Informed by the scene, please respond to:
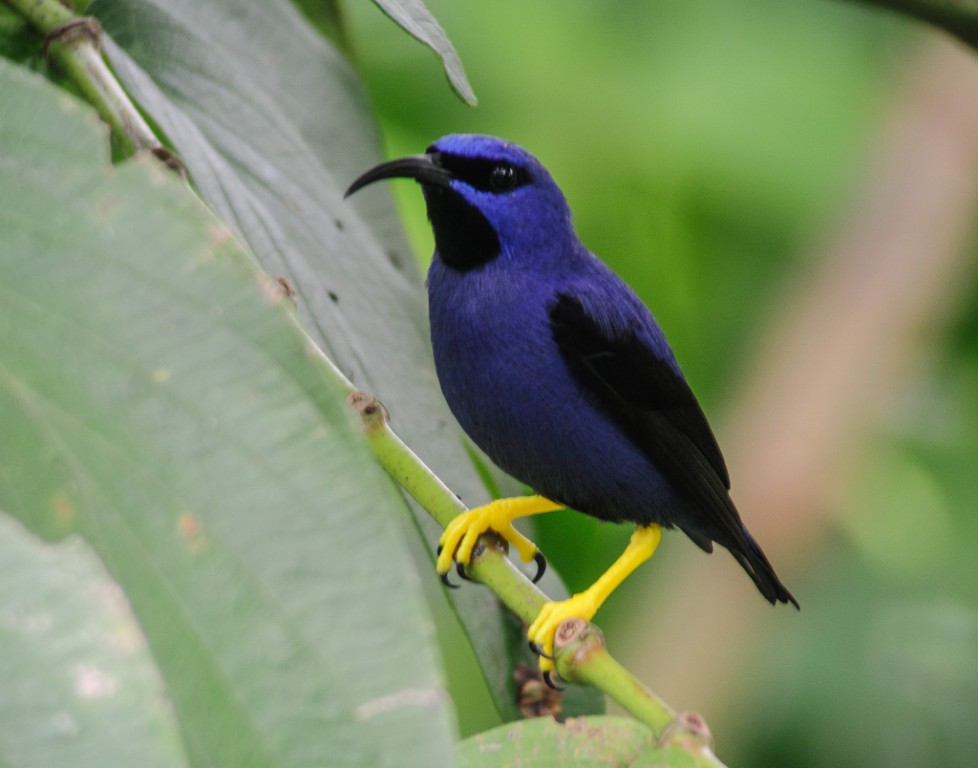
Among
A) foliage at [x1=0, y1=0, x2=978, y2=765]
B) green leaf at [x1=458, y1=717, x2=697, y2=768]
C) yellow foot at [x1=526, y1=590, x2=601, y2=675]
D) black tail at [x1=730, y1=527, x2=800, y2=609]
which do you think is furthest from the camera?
black tail at [x1=730, y1=527, x2=800, y2=609]

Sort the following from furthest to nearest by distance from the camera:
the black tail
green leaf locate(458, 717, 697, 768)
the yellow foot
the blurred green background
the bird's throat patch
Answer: the blurred green background → the black tail → the bird's throat patch → the yellow foot → green leaf locate(458, 717, 697, 768)

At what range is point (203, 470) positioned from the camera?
88 cm

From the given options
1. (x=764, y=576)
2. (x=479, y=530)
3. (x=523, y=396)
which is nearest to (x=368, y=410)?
(x=479, y=530)

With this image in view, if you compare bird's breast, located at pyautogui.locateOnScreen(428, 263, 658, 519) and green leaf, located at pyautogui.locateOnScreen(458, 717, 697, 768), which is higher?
green leaf, located at pyautogui.locateOnScreen(458, 717, 697, 768)

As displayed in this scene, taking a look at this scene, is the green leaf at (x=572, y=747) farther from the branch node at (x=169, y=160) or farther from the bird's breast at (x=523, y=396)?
the bird's breast at (x=523, y=396)

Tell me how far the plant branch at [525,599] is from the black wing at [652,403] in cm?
96

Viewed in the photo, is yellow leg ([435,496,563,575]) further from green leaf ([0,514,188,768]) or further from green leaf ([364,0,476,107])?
green leaf ([0,514,188,768])

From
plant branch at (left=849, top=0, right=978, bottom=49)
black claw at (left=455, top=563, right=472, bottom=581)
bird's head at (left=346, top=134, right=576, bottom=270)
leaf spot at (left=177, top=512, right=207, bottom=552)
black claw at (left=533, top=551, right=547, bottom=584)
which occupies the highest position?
plant branch at (left=849, top=0, right=978, bottom=49)

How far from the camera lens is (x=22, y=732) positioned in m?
0.62

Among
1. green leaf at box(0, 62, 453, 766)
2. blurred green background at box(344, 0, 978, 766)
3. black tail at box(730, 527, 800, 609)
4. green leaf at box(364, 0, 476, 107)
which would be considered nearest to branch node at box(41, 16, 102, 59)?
green leaf at box(364, 0, 476, 107)

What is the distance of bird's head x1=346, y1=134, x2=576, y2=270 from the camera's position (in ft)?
7.68

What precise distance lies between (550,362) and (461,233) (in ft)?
1.00

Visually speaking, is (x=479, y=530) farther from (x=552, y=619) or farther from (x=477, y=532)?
(x=552, y=619)

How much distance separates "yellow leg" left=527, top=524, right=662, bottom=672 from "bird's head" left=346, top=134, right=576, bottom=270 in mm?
606
